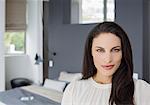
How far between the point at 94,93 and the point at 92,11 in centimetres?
359

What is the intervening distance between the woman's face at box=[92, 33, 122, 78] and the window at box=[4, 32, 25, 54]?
507 cm

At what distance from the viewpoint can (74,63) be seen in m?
4.51

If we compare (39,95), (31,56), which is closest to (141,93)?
(39,95)

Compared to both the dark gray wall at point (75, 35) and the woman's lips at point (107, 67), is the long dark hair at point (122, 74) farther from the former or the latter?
the dark gray wall at point (75, 35)

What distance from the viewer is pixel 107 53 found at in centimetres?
86

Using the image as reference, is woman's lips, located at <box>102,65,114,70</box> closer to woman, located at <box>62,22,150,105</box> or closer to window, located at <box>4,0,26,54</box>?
woman, located at <box>62,22,150,105</box>

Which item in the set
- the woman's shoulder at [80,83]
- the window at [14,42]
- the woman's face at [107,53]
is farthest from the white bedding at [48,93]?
the woman's face at [107,53]

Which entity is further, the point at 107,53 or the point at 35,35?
the point at 35,35

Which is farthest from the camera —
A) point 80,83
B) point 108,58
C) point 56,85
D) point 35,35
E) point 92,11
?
point 35,35

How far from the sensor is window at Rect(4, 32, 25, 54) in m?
5.76

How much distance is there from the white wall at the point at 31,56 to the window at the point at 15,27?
0.41 ft

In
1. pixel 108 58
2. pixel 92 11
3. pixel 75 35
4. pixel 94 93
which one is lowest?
pixel 94 93

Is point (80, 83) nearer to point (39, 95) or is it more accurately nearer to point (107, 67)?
point (107, 67)

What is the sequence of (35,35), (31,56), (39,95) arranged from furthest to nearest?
(31,56) → (35,35) → (39,95)
